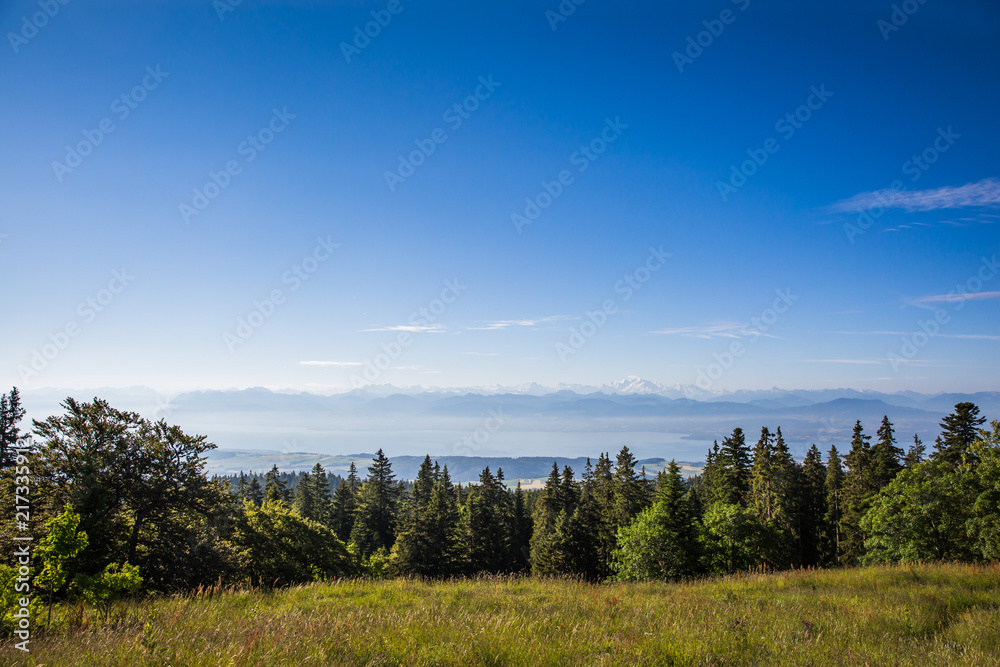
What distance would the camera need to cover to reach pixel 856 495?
41781 mm

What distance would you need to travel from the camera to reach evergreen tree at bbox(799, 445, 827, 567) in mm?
49906

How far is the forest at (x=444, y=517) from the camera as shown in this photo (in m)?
14.3

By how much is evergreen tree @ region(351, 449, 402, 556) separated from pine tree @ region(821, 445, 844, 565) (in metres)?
54.4

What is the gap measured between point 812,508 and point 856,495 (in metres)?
12.9

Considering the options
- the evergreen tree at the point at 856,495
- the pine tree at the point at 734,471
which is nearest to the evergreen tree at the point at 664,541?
the pine tree at the point at 734,471

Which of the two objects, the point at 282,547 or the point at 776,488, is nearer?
the point at 282,547

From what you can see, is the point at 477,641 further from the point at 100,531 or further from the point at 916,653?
the point at 100,531

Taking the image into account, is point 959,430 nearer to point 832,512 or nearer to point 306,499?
point 832,512

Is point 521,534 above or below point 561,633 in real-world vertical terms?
below

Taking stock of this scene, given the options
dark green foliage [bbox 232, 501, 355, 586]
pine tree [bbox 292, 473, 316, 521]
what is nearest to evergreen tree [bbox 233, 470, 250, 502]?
dark green foliage [bbox 232, 501, 355, 586]

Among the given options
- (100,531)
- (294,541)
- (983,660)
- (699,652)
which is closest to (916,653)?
(983,660)

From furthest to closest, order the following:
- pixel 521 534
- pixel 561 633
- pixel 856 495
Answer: pixel 521 534
pixel 856 495
pixel 561 633

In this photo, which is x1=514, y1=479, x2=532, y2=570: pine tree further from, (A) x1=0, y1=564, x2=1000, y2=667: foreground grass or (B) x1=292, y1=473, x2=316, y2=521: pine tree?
(A) x1=0, y1=564, x2=1000, y2=667: foreground grass

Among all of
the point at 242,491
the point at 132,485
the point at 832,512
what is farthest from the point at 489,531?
the point at 132,485
